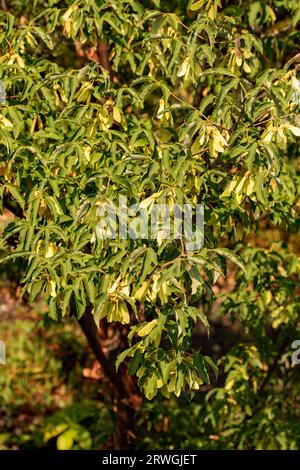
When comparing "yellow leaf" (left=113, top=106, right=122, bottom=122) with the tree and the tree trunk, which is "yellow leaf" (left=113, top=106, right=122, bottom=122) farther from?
the tree trunk

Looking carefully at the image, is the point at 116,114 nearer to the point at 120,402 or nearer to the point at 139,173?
the point at 139,173

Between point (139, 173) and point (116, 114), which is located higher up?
point (116, 114)

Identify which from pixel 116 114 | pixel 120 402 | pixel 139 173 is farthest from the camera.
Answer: pixel 120 402

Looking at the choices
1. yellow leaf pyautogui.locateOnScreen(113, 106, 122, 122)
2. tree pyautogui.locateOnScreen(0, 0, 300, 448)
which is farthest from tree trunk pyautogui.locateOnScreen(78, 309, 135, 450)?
yellow leaf pyautogui.locateOnScreen(113, 106, 122, 122)

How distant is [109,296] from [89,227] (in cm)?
27

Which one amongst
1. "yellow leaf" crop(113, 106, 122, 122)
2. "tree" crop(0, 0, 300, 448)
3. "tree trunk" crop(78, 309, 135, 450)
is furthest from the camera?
"tree trunk" crop(78, 309, 135, 450)

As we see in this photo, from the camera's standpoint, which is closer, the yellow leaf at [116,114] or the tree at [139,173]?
the tree at [139,173]

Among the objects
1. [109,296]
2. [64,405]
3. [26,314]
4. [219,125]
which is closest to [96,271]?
[109,296]

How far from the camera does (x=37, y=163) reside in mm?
3389

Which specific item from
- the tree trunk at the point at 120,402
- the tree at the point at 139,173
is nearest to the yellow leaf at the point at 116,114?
the tree at the point at 139,173

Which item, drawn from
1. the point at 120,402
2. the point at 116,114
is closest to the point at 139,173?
the point at 116,114

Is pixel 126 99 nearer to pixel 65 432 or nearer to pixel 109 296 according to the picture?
pixel 109 296

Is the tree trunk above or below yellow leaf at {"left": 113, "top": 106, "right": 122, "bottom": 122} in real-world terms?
below

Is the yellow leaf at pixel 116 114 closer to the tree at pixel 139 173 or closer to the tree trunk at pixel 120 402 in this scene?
the tree at pixel 139 173
